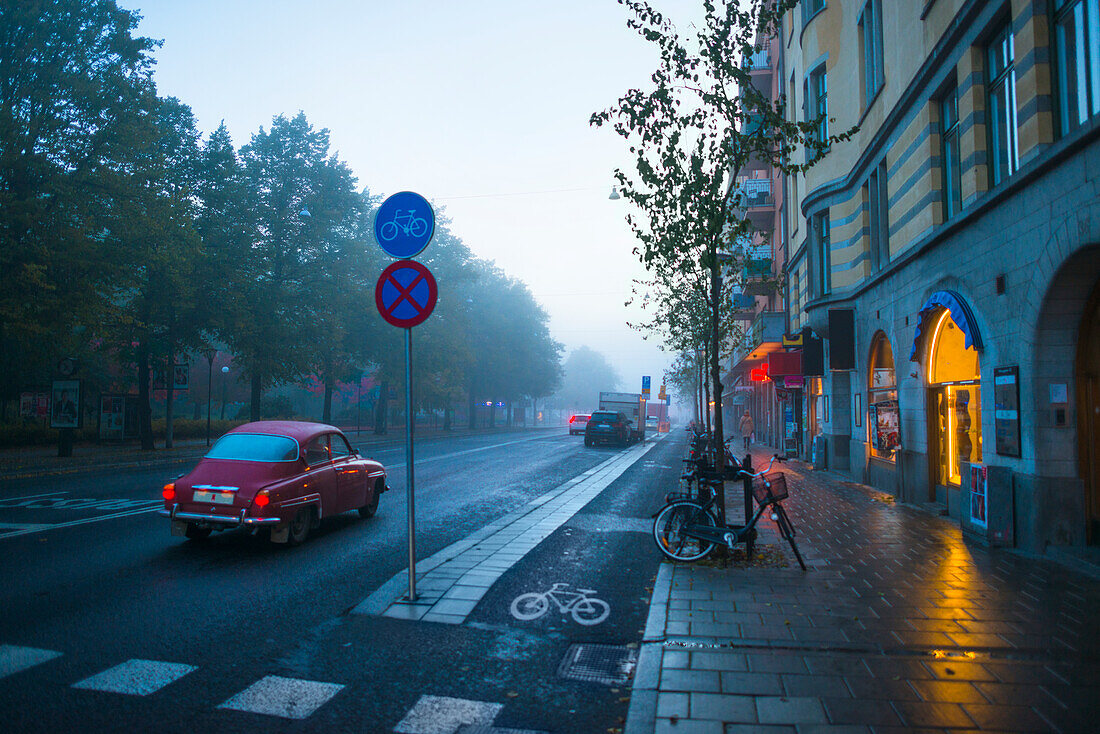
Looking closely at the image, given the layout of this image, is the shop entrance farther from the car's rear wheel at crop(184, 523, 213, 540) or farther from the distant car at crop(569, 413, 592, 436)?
the distant car at crop(569, 413, 592, 436)

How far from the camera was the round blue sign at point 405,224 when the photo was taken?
20.7 feet

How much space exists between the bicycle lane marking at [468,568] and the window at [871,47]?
448 inches

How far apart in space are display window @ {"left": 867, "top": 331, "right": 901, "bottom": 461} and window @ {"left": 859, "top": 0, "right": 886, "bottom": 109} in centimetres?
563

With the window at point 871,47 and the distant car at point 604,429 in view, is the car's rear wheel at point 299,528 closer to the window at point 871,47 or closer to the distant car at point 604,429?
the window at point 871,47

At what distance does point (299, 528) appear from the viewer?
27.8 ft

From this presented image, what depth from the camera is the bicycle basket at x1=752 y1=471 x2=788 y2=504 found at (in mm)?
7152

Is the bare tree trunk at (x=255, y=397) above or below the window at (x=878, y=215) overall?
below

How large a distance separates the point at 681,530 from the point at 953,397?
664 cm

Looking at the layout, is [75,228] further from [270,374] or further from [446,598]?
[446,598]

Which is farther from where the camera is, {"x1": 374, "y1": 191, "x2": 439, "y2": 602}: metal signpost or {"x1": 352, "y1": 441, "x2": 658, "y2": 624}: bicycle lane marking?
{"x1": 374, "y1": 191, "x2": 439, "y2": 602}: metal signpost

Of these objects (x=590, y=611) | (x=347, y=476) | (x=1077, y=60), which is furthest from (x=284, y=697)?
(x=1077, y=60)

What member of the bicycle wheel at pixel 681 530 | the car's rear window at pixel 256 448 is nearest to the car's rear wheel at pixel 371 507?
the car's rear window at pixel 256 448

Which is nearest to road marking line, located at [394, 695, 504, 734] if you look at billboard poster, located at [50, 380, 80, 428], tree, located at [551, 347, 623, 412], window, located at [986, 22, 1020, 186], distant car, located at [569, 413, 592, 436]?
window, located at [986, 22, 1020, 186]

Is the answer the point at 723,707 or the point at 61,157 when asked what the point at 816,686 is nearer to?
the point at 723,707
